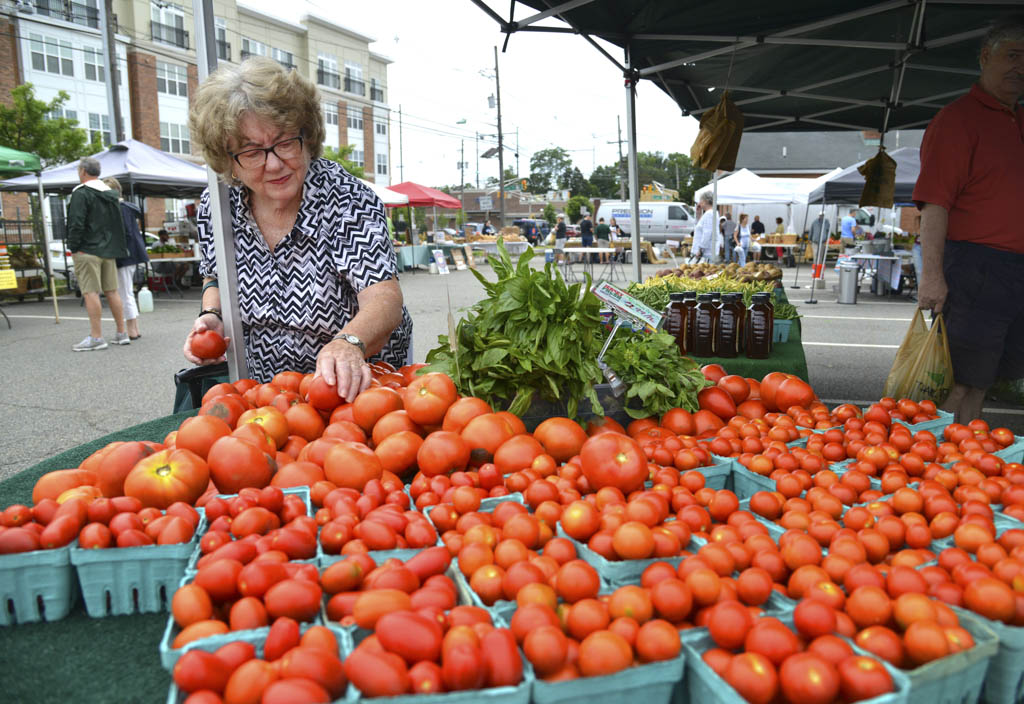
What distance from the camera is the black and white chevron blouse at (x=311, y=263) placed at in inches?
100

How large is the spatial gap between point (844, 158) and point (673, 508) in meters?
36.2

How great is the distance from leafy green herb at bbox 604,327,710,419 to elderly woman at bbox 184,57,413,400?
2.74ft

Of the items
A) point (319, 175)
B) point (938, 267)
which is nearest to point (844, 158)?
point (938, 267)

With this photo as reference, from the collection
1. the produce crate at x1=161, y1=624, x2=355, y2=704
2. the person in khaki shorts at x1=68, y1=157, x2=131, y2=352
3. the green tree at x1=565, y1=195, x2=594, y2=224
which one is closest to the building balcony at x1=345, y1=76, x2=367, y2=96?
the green tree at x1=565, y1=195, x2=594, y2=224

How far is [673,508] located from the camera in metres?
1.61

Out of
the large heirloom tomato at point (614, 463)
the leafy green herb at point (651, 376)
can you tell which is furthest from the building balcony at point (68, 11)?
the large heirloom tomato at point (614, 463)

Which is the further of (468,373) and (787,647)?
(468,373)

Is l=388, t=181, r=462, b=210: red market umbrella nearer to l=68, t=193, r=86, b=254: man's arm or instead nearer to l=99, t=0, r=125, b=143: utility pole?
l=99, t=0, r=125, b=143: utility pole

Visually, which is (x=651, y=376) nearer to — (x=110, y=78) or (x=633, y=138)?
(x=633, y=138)

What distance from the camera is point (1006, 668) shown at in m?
1.10

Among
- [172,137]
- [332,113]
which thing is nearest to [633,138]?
[172,137]

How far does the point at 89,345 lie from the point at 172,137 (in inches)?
1315

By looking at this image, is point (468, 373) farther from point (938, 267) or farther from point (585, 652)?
point (938, 267)

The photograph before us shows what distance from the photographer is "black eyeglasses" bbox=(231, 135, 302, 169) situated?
7.54 ft
